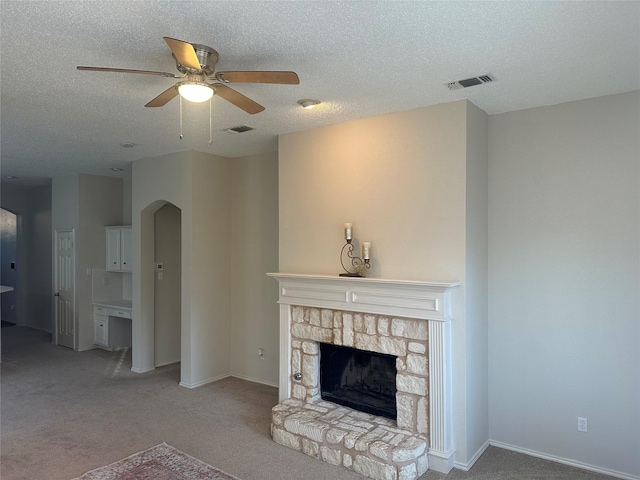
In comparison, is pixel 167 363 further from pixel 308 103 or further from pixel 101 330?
pixel 308 103

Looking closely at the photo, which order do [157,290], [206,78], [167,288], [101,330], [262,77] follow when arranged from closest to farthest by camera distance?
[262,77], [206,78], [157,290], [167,288], [101,330]

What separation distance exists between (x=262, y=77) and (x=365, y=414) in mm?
2788

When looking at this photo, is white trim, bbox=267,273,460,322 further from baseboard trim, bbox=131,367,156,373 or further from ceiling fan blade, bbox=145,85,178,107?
baseboard trim, bbox=131,367,156,373

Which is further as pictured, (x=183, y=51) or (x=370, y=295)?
(x=370, y=295)

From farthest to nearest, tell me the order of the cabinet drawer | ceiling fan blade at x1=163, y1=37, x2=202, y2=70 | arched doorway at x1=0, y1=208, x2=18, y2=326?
1. arched doorway at x1=0, y1=208, x2=18, y2=326
2. the cabinet drawer
3. ceiling fan blade at x1=163, y1=37, x2=202, y2=70

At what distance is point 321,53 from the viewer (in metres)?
2.56

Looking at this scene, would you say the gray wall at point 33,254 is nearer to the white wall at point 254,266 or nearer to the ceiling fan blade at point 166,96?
the white wall at point 254,266

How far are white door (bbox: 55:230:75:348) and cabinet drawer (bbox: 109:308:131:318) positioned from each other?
2.59 feet

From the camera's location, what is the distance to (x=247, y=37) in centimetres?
236

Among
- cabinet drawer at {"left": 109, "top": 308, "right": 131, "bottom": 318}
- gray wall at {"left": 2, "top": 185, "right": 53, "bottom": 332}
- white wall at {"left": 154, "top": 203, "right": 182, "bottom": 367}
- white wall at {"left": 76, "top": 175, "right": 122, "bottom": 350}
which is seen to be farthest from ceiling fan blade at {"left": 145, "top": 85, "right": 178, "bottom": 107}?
gray wall at {"left": 2, "top": 185, "right": 53, "bottom": 332}

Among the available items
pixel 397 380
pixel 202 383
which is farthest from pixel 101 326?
pixel 397 380

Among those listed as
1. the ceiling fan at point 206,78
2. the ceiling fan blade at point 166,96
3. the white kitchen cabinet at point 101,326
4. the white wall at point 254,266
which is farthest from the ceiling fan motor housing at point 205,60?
the white kitchen cabinet at point 101,326

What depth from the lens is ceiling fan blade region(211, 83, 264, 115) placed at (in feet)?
8.32

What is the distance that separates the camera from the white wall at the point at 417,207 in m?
3.35
